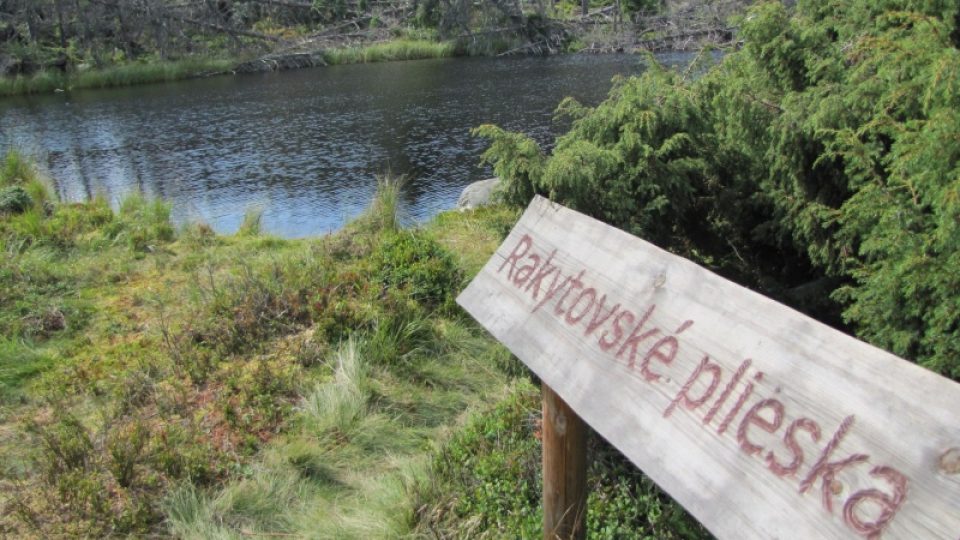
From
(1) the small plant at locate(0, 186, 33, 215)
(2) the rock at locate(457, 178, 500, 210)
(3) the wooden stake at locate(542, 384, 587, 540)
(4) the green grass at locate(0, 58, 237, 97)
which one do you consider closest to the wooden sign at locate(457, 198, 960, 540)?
(3) the wooden stake at locate(542, 384, 587, 540)

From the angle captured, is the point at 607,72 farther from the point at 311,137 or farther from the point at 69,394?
the point at 69,394

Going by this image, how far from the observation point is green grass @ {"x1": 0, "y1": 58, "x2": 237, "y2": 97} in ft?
95.8

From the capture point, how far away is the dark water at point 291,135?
13352 mm

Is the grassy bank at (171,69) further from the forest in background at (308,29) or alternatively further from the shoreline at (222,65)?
the forest in background at (308,29)

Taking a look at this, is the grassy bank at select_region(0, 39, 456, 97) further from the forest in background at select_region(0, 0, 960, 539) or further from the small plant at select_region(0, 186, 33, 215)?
the forest in background at select_region(0, 0, 960, 539)

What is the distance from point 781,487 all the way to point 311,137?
18.3m

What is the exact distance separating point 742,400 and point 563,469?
0.91 metres

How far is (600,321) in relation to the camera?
1994 mm

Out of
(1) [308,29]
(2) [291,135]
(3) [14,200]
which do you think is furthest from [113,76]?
(3) [14,200]

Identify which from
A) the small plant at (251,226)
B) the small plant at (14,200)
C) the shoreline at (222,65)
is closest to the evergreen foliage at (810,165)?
the small plant at (251,226)

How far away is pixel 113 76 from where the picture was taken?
30.8 m

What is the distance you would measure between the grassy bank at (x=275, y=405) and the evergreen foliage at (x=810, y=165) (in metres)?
1.08

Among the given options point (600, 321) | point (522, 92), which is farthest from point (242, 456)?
point (522, 92)

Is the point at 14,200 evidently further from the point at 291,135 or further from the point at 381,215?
the point at 291,135
